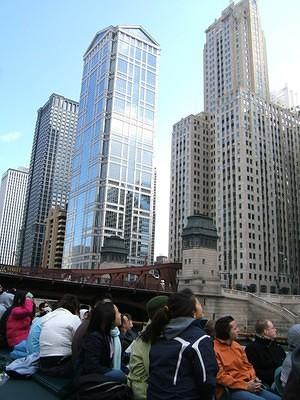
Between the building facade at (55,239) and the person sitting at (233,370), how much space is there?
15389 cm

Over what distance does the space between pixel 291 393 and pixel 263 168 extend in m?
111

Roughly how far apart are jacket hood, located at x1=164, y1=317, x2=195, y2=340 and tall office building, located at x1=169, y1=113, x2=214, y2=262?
11008 centimetres

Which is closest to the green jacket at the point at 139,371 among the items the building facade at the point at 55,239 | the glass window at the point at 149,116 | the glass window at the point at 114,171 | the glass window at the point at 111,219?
the glass window at the point at 111,219

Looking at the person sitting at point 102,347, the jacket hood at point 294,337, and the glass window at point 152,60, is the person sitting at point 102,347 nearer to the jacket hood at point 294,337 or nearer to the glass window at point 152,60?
the jacket hood at point 294,337

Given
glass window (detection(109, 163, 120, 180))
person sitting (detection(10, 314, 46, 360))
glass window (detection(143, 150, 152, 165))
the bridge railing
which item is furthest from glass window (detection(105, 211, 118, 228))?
person sitting (detection(10, 314, 46, 360))

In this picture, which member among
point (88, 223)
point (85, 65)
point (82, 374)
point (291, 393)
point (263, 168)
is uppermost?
point (85, 65)

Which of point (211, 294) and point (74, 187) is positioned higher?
point (74, 187)

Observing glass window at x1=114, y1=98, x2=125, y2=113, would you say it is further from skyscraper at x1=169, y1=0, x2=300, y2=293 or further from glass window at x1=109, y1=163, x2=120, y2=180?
skyscraper at x1=169, y1=0, x2=300, y2=293

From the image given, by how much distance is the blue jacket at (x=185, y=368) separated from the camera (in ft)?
14.0

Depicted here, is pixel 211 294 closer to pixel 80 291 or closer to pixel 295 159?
pixel 80 291

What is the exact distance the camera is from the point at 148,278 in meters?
65.2

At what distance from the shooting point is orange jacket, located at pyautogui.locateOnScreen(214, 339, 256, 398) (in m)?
5.87

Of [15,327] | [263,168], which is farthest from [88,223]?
[15,327]

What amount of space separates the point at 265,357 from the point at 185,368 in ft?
9.99
